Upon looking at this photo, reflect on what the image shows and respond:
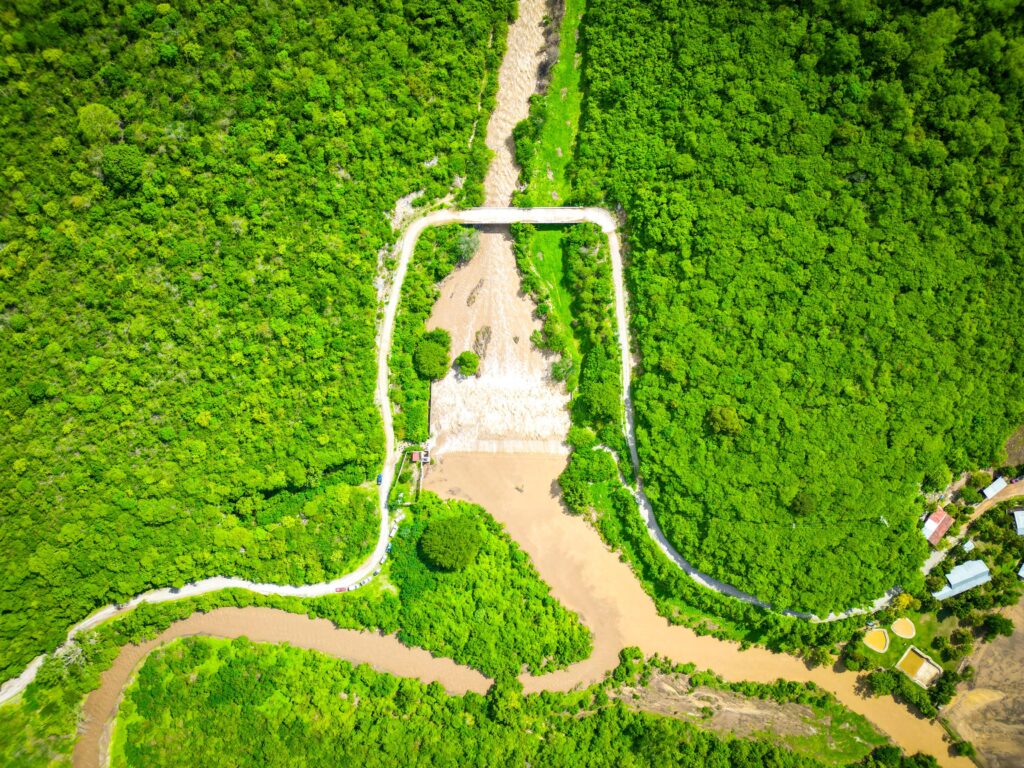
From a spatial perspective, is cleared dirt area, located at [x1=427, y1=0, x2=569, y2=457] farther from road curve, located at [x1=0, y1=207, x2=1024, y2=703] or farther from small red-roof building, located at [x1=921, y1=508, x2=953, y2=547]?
small red-roof building, located at [x1=921, y1=508, x2=953, y2=547]

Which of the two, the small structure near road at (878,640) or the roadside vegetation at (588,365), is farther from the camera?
the roadside vegetation at (588,365)

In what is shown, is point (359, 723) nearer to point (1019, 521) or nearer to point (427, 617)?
point (427, 617)

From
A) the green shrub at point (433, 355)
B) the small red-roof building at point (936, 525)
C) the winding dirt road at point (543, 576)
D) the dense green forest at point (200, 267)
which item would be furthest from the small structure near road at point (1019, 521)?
the dense green forest at point (200, 267)

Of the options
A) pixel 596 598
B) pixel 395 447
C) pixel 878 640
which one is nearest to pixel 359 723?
pixel 596 598

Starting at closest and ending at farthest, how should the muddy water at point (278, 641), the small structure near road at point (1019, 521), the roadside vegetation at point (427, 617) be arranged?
the small structure near road at point (1019, 521), the roadside vegetation at point (427, 617), the muddy water at point (278, 641)

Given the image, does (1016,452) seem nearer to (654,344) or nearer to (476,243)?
(654,344)

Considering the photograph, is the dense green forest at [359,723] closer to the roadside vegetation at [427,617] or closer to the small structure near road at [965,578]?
the roadside vegetation at [427,617]

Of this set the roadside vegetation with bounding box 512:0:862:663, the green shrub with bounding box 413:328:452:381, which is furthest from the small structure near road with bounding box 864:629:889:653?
the green shrub with bounding box 413:328:452:381
